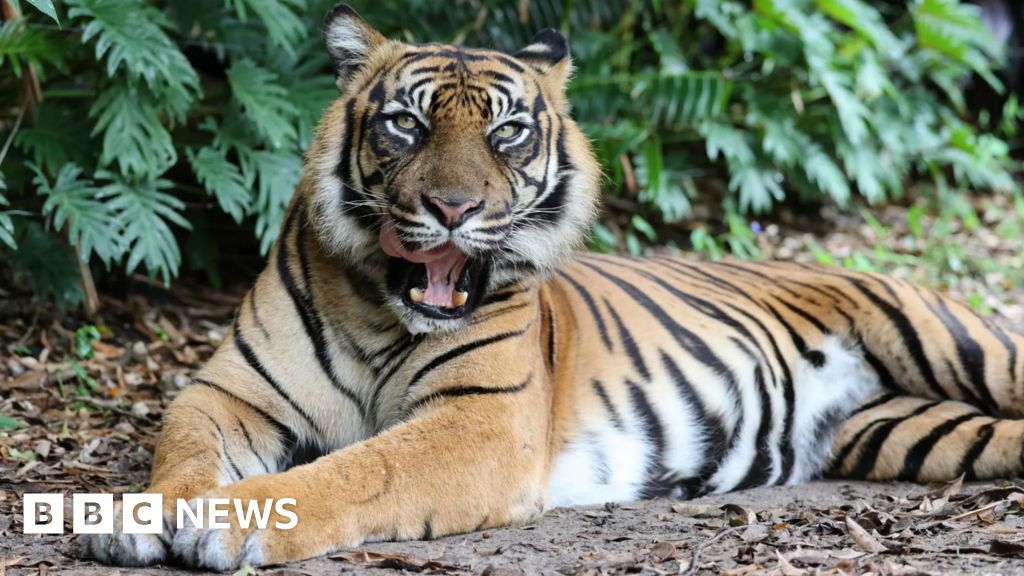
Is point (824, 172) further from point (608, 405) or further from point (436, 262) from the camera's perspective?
point (436, 262)

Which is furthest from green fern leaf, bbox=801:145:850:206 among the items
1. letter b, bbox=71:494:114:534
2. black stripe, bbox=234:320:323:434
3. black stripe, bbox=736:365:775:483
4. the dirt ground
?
letter b, bbox=71:494:114:534

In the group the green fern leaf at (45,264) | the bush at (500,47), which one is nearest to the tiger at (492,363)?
the bush at (500,47)

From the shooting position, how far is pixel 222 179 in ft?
18.4

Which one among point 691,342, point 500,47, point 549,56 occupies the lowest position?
point 691,342

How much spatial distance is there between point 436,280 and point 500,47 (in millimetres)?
4281

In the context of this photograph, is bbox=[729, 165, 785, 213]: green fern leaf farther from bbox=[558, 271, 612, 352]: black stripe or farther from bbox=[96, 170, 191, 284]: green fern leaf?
bbox=[96, 170, 191, 284]: green fern leaf

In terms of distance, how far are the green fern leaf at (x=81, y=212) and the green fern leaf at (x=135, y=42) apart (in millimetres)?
557

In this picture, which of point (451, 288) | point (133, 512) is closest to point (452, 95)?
point (451, 288)

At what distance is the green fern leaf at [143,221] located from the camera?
5.31m

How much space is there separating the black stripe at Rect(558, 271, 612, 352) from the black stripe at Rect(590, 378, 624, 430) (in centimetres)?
21

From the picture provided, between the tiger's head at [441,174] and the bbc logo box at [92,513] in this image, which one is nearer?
the bbc logo box at [92,513]

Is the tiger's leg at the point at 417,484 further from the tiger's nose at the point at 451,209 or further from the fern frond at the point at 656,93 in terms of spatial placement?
the fern frond at the point at 656,93

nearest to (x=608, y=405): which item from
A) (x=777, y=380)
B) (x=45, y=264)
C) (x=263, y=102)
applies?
(x=777, y=380)

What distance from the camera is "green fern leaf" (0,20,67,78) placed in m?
4.98
